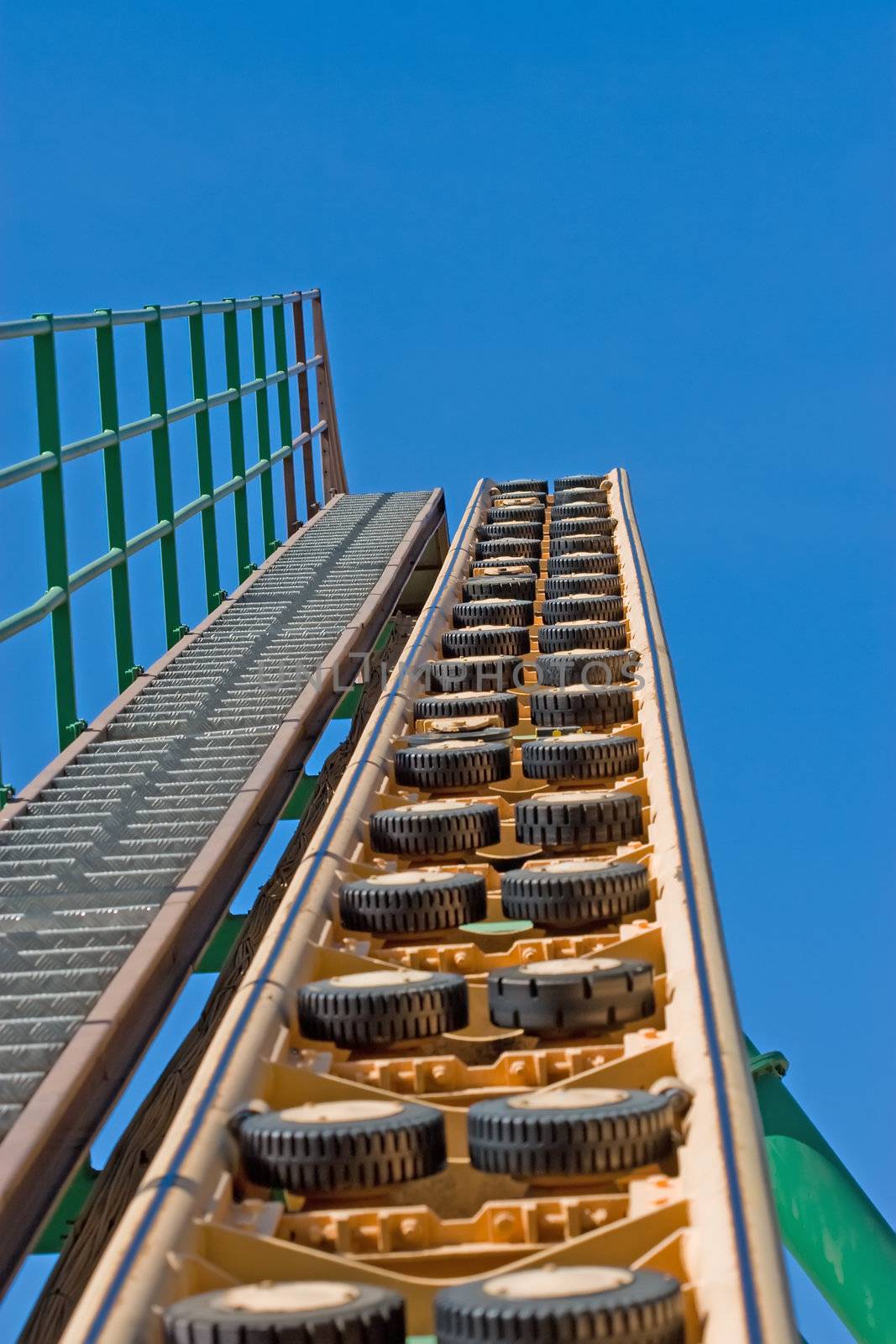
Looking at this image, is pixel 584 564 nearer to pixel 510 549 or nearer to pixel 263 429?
pixel 510 549

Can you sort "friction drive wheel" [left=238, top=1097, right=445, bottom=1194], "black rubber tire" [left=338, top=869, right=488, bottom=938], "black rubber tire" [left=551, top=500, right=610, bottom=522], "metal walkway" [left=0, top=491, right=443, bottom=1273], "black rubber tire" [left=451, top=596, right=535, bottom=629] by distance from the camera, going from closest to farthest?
"friction drive wheel" [left=238, top=1097, right=445, bottom=1194], "black rubber tire" [left=338, top=869, right=488, bottom=938], "metal walkway" [left=0, top=491, right=443, bottom=1273], "black rubber tire" [left=451, top=596, right=535, bottom=629], "black rubber tire" [left=551, top=500, right=610, bottom=522]

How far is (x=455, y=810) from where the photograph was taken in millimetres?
5371

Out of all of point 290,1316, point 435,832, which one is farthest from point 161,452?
point 290,1316

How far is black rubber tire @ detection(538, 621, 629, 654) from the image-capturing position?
8.10 meters

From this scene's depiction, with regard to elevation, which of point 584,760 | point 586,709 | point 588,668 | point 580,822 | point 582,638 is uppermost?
point 582,638

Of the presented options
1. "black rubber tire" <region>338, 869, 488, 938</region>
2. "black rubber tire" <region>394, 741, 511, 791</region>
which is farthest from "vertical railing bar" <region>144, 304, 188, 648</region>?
"black rubber tire" <region>338, 869, 488, 938</region>

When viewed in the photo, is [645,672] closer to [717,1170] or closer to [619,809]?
[619,809]

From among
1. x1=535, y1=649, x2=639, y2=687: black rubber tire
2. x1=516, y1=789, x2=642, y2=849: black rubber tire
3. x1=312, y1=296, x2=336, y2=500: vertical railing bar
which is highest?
x1=312, y1=296, x2=336, y2=500: vertical railing bar

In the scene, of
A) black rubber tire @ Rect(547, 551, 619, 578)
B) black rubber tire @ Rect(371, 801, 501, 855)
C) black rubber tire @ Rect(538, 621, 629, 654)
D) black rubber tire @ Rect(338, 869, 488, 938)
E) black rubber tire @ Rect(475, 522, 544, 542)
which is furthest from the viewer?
black rubber tire @ Rect(475, 522, 544, 542)

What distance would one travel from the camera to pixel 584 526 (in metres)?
11.4

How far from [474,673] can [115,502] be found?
2.33m

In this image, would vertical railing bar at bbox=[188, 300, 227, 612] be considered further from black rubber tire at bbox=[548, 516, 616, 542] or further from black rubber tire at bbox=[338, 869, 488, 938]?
black rubber tire at bbox=[338, 869, 488, 938]

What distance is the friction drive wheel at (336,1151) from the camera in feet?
10.6

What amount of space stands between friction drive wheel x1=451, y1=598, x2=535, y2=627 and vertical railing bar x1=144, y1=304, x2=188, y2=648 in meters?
→ 1.96
